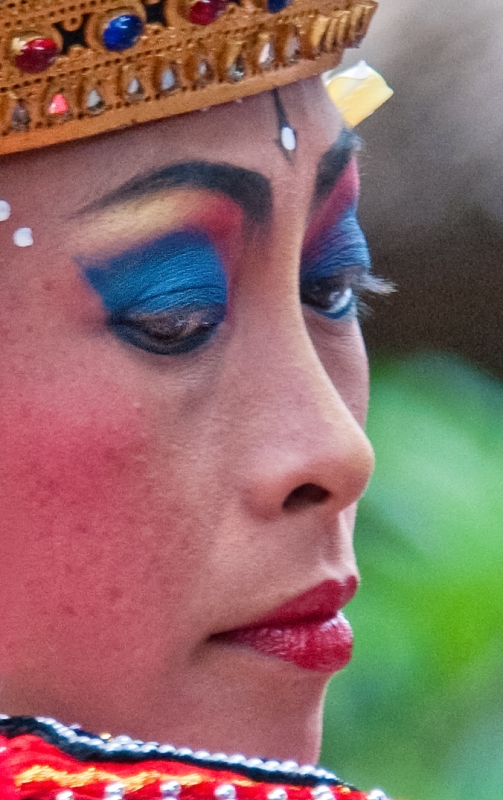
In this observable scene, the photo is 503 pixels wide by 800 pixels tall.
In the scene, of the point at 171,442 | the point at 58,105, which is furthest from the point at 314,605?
the point at 58,105

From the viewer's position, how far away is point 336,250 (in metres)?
0.72

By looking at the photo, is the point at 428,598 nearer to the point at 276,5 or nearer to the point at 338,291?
the point at 338,291

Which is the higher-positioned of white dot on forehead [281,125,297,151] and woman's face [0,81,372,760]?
white dot on forehead [281,125,297,151]

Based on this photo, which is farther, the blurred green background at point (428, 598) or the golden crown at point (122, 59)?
the blurred green background at point (428, 598)

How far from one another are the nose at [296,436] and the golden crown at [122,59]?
17 cm

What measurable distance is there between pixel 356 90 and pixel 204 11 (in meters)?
0.24

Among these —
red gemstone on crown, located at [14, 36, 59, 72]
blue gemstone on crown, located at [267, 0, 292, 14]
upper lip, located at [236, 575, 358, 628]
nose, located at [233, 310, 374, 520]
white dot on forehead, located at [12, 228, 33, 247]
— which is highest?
blue gemstone on crown, located at [267, 0, 292, 14]

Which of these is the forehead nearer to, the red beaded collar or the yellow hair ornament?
the yellow hair ornament

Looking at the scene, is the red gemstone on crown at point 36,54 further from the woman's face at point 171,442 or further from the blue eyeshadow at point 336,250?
the blue eyeshadow at point 336,250

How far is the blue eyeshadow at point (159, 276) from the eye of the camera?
602 millimetres

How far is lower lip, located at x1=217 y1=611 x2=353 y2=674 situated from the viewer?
642 mm

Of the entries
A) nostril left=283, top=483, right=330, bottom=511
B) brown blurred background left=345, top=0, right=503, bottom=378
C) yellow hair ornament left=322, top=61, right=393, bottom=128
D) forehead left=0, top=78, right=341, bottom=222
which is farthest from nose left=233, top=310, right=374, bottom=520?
brown blurred background left=345, top=0, right=503, bottom=378

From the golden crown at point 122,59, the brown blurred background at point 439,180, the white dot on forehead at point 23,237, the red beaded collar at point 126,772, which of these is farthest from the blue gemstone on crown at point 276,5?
the red beaded collar at point 126,772

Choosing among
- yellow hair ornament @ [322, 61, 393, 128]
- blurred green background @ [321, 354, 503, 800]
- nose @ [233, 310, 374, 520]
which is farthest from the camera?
blurred green background @ [321, 354, 503, 800]
